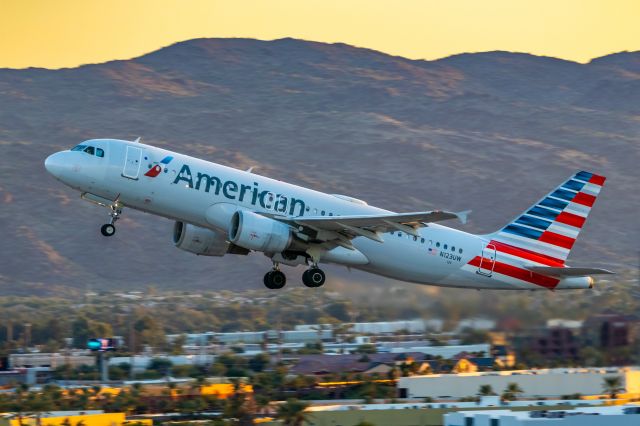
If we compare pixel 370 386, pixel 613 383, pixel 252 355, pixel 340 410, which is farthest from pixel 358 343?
pixel 340 410

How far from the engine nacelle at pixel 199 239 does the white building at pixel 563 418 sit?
14.0 metres

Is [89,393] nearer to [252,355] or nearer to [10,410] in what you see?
[10,410]

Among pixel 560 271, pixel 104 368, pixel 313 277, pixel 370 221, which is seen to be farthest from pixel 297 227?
pixel 104 368

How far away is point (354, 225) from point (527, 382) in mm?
41014

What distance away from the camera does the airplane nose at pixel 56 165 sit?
47.6 meters

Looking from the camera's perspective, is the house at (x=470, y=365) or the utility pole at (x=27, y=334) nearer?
the house at (x=470, y=365)

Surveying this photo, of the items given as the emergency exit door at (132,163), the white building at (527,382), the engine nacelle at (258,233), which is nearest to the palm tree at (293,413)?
the white building at (527,382)

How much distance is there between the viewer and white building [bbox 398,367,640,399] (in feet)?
273

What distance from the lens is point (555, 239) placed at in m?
53.5

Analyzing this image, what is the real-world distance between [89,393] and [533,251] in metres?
43.2

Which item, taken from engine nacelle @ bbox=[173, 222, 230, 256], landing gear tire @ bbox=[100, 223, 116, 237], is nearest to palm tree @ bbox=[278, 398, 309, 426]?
engine nacelle @ bbox=[173, 222, 230, 256]

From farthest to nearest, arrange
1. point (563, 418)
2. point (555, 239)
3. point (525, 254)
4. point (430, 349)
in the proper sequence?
point (430, 349), point (555, 239), point (563, 418), point (525, 254)

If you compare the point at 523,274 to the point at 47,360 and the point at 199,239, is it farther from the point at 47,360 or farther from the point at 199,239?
the point at 47,360

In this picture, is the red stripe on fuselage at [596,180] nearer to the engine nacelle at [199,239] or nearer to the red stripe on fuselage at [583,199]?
the red stripe on fuselage at [583,199]
